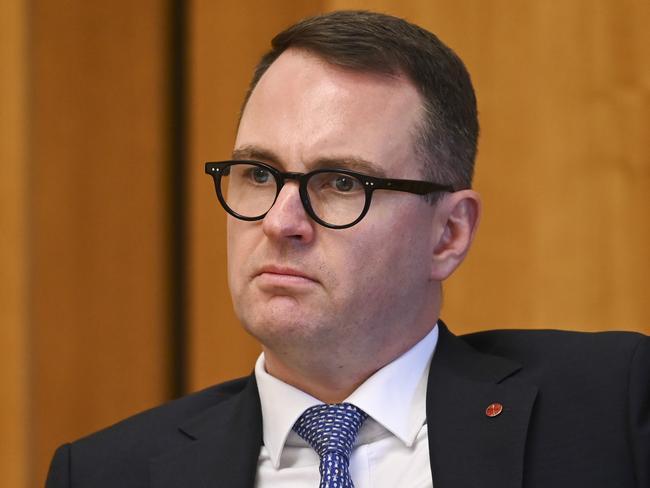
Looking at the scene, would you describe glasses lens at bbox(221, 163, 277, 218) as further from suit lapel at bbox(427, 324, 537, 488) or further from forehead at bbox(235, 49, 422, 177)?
suit lapel at bbox(427, 324, 537, 488)

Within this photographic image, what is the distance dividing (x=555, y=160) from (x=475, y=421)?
0.61m

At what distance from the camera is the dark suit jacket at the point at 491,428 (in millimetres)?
1345

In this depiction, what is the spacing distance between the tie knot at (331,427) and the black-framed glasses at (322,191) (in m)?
0.25

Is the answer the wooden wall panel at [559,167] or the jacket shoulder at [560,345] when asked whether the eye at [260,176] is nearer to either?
the jacket shoulder at [560,345]

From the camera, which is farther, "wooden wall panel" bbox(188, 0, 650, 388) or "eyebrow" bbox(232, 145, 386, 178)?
"wooden wall panel" bbox(188, 0, 650, 388)

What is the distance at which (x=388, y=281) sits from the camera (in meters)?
1.43

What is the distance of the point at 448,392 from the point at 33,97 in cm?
106

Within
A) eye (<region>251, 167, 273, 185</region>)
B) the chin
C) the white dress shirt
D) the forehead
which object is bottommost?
the white dress shirt

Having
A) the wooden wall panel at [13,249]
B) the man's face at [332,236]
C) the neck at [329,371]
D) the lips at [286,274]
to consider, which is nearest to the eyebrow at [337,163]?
the man's face at [332,236]

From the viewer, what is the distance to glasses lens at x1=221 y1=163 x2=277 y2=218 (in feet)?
4.67

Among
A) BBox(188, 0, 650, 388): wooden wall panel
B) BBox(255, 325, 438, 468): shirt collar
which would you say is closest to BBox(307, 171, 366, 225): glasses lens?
BBox(255, 325, 438, 468): shirt collar

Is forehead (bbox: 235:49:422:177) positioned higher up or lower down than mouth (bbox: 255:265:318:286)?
higher up

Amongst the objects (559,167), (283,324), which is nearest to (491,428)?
(283,324)

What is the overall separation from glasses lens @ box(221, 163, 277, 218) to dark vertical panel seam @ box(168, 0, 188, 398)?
720 millimetres
